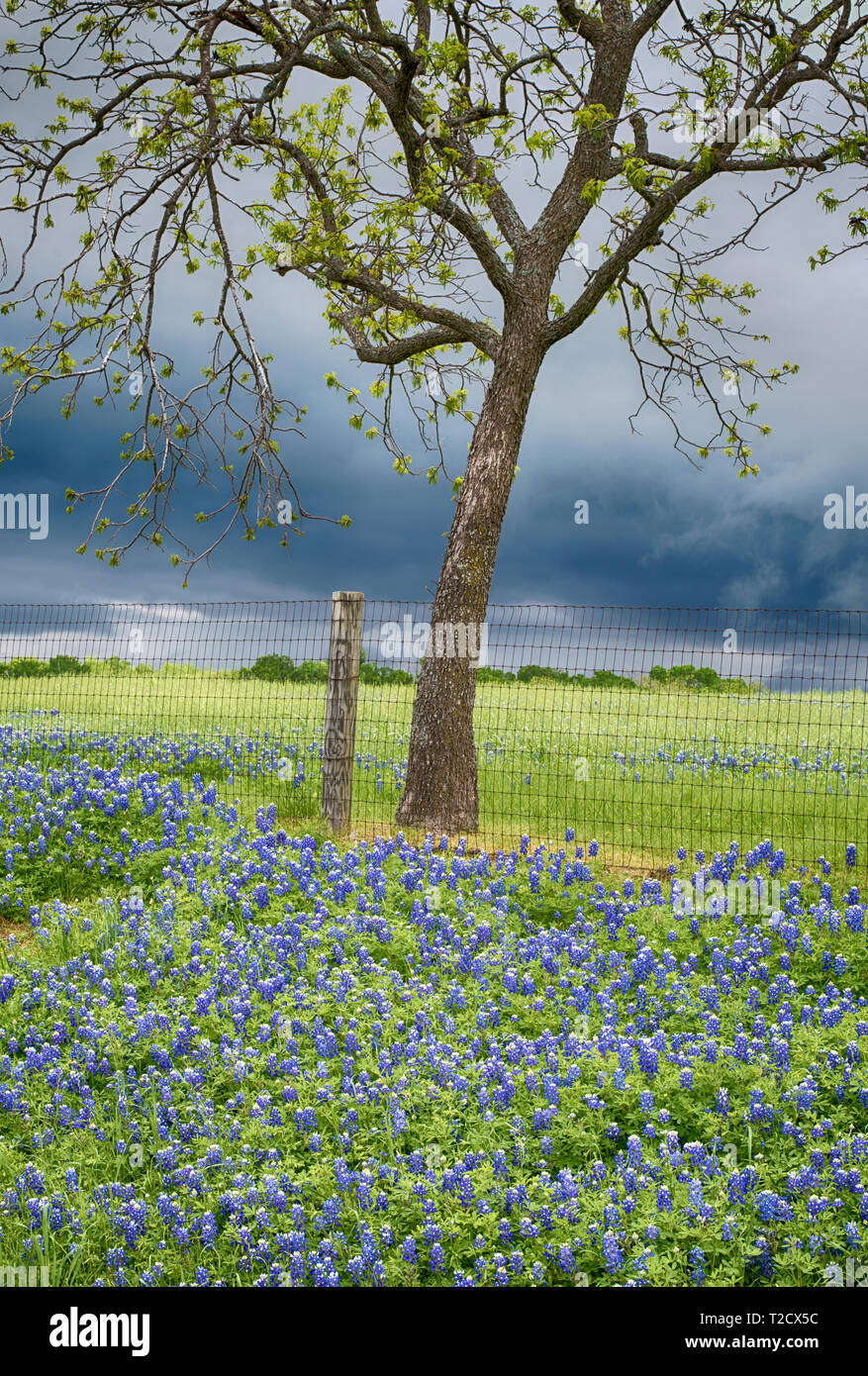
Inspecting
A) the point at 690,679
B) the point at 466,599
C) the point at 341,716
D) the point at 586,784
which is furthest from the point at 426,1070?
the point at 690,679

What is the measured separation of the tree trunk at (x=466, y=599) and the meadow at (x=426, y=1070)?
6.28 feet

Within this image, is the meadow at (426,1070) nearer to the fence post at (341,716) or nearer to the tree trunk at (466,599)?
the fence post at (341,716)

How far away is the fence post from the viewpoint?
36.3 feet

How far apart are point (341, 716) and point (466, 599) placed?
1.85 m

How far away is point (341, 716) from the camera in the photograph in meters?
11.1

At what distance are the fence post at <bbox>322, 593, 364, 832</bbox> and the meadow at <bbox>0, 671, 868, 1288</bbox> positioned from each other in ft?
4.06

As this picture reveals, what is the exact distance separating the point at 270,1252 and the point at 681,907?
453 centimetres

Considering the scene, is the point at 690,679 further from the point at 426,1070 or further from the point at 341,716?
the point at 426,1070

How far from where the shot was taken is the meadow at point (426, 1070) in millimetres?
4145
